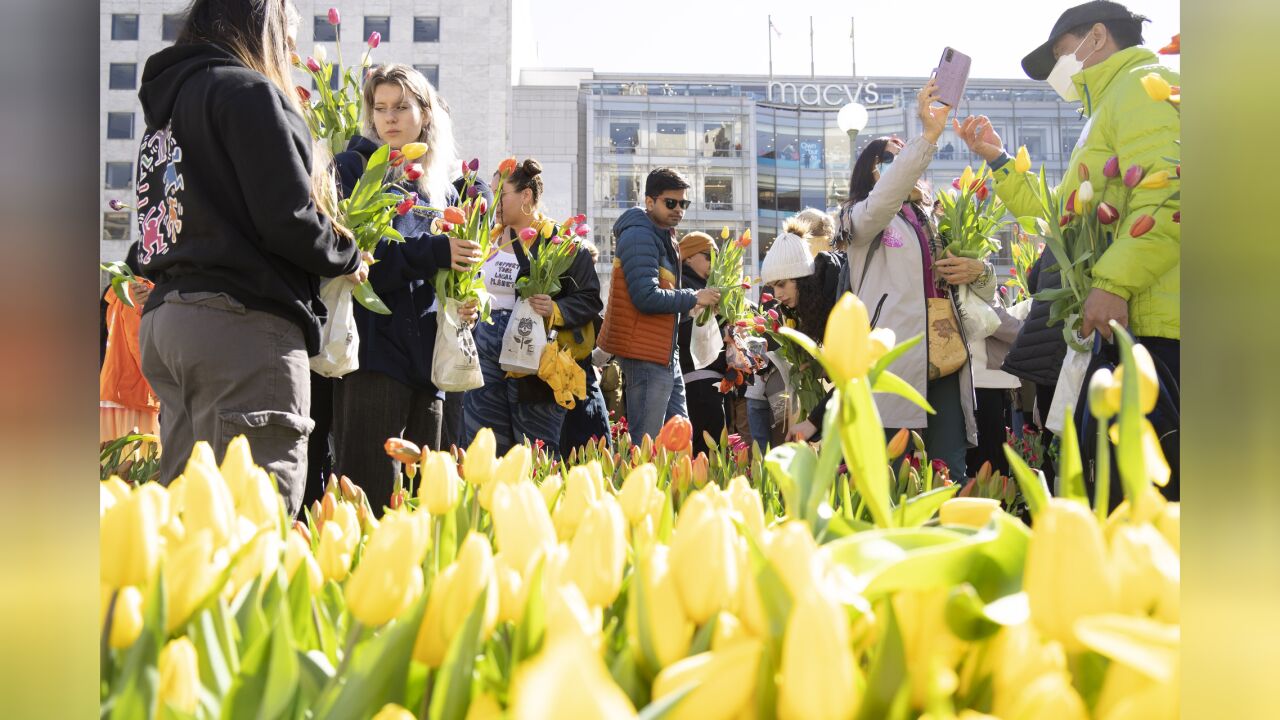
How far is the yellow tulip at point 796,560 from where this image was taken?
46cm

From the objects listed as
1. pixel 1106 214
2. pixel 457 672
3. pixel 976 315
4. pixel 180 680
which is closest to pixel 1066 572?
pixel 457 672

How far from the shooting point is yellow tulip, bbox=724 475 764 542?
2.31 ft

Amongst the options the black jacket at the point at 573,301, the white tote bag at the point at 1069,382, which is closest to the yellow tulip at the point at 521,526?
the white tote bag at the point at 1069,382

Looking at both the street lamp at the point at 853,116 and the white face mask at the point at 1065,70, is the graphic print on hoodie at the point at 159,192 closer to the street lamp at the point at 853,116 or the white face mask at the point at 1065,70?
the street lamp at the point at 853,116

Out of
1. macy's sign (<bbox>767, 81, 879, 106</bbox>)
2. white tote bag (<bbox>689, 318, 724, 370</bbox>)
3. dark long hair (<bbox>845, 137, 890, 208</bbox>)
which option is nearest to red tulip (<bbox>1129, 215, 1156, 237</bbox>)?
macy's sign (<bbox>767, 81, 879, 106</bbox>)

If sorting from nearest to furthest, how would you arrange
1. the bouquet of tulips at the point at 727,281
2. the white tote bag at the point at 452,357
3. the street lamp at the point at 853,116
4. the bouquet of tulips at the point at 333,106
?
the street lamp at the point at 853,116
the bouquet of tulips at the point at 333,106
the white tote bag at the point at 452,357
the bouquet of tulips at the point at 727,281

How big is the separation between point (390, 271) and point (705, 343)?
2593mm

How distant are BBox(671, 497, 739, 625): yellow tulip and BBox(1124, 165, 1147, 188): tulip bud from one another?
1.74ft

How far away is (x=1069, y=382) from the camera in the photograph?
1.42 m

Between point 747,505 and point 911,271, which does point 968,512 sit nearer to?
point 747,505

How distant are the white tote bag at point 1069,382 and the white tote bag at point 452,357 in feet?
6.01

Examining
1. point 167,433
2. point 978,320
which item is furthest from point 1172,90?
point 978,320
